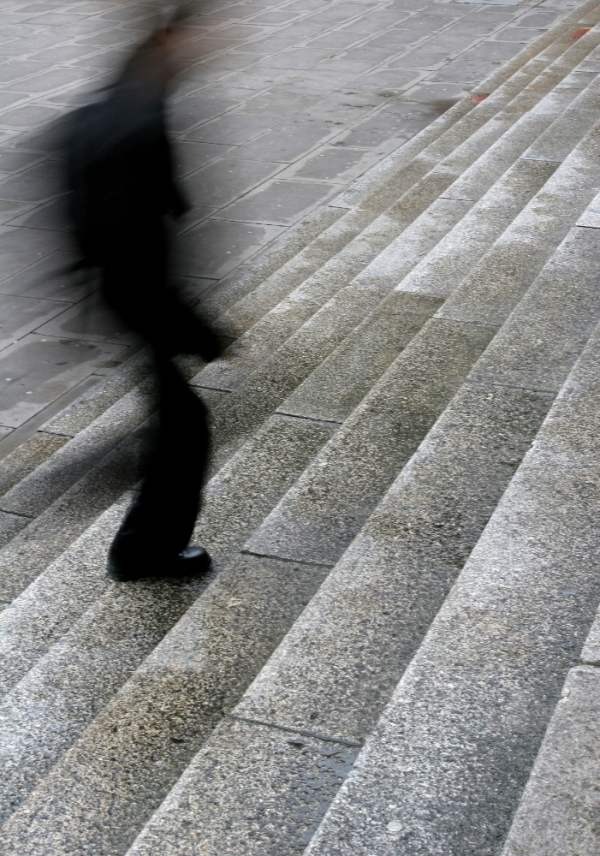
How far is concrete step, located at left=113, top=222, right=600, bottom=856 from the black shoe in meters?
0.49

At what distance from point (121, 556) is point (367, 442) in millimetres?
997

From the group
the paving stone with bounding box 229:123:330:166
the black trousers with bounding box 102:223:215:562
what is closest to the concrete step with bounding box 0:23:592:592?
the black trousers with bounding box 102:223:215:562

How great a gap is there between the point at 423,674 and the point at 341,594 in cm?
43

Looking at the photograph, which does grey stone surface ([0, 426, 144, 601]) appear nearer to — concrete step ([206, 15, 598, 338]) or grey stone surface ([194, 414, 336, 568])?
grey stone surface ([194, 414, 336, 568])

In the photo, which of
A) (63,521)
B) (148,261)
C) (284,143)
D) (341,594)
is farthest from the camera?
(284,143)

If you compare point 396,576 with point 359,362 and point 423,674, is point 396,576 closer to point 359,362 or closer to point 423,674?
point 423,674

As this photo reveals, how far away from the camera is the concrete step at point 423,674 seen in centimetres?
183

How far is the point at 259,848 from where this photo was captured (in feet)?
5.95

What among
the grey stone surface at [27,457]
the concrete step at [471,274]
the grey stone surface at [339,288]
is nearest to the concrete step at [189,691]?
the concrete step at [471,274]

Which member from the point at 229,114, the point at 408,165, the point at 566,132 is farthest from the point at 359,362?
the point at 229,114

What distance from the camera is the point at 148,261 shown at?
8.63 feet

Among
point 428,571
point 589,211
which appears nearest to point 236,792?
point 428,571

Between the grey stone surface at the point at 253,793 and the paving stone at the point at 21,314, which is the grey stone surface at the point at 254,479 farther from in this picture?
the paving stone at the point at 21,314

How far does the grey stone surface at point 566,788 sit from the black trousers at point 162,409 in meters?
1.29
